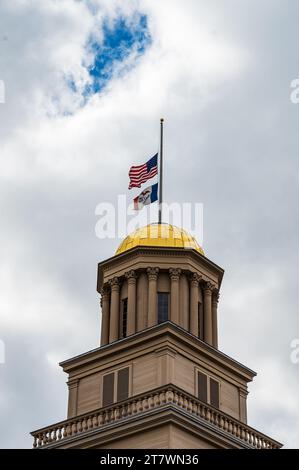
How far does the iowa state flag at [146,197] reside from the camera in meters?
61.8

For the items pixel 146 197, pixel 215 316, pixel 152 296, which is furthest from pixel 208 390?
pixel 146 197

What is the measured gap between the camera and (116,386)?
177ft

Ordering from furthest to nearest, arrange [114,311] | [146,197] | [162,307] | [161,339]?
[146,197]
[114,311]
[162,307]
[161,339]

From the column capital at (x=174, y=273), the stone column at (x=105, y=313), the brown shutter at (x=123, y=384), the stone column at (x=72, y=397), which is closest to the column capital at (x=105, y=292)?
the stone column at (x=105, y=313)

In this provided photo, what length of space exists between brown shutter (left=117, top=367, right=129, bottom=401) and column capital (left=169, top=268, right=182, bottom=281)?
6.19 meters

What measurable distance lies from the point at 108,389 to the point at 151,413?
653cm

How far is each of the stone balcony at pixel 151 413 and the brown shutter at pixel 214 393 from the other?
2968 millimetres

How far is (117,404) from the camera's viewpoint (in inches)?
1972

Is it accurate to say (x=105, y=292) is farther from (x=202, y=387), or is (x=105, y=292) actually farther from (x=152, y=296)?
(x=202, y=387)

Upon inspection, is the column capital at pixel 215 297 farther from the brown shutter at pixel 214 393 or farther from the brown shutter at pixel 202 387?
the brown shutter at pixel 202 387

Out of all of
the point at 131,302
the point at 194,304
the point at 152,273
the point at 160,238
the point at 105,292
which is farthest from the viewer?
the point at 105,292

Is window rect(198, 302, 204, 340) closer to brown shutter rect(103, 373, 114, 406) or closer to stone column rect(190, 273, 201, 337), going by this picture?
stone column rect(190, 273, 201, 337)

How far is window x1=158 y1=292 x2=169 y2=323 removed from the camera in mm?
56800
